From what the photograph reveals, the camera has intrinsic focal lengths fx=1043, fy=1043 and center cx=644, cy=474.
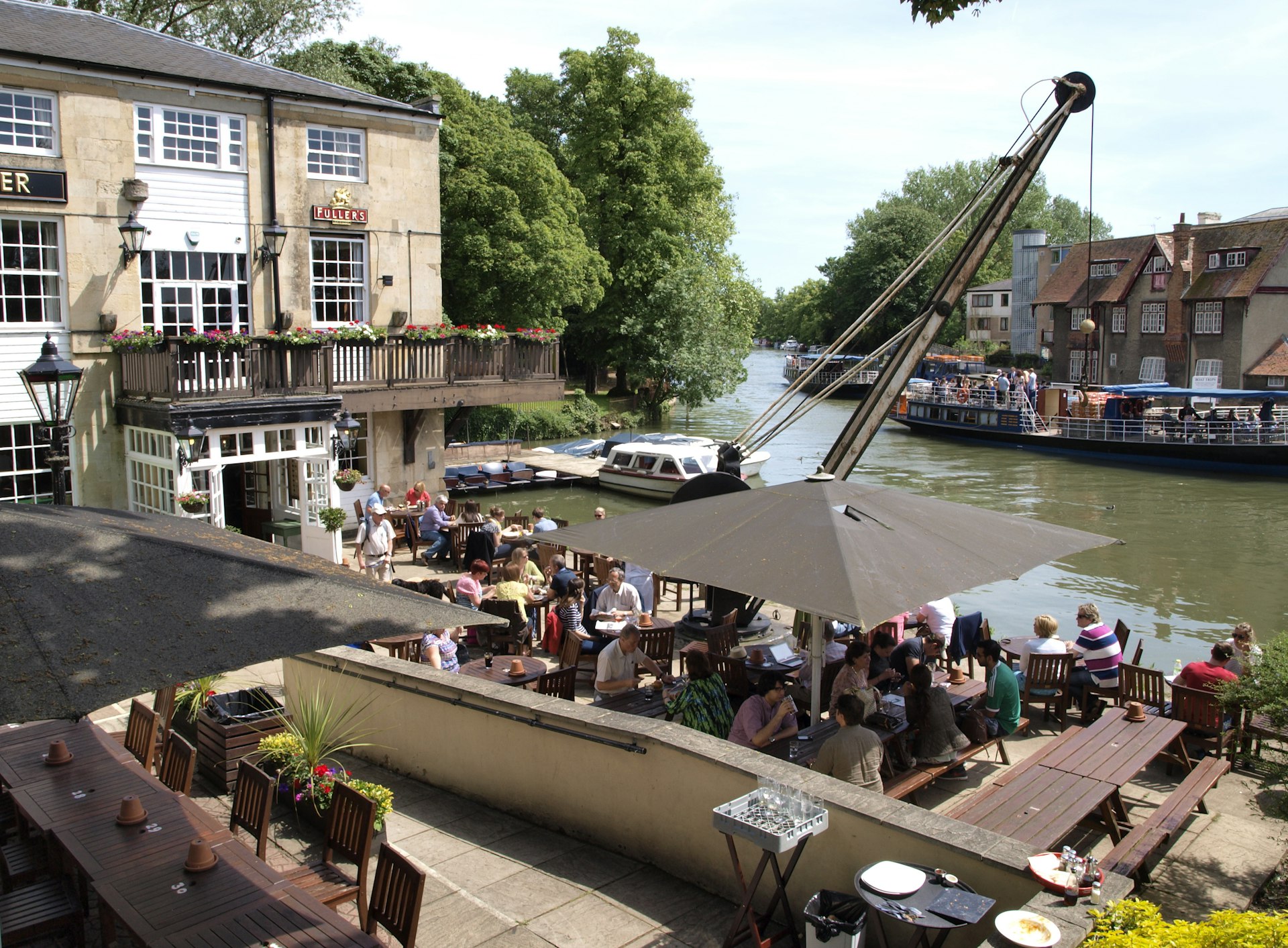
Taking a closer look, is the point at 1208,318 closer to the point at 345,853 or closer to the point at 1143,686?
the point at 1143,686

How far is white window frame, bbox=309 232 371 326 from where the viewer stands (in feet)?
64.8

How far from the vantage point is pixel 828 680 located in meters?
9.44

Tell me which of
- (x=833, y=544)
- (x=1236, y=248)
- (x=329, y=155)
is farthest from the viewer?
(x=1236, y=248)

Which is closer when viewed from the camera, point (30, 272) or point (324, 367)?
point (30, 272)

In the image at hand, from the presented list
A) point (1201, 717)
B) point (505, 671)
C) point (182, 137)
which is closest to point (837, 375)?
point (182, 137)

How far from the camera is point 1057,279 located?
64.6 metres

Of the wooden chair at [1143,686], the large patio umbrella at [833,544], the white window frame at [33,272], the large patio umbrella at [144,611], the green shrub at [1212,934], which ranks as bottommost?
the wooden chair at [1143,686]

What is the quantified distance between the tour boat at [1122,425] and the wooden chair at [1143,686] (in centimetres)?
2714

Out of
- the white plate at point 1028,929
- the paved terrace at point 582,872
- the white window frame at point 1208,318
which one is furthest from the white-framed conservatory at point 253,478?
the white window frame at point 1208,318

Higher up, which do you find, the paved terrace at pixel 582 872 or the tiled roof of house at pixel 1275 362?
the tiled roof of house at pixel 1275 362

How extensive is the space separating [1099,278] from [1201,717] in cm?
5835

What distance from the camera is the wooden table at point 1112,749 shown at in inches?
275

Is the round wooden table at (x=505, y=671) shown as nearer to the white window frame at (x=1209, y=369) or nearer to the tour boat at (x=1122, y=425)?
the tour boat at (x=1122, y=425)

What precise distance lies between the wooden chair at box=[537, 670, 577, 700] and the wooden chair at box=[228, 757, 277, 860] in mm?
2811
